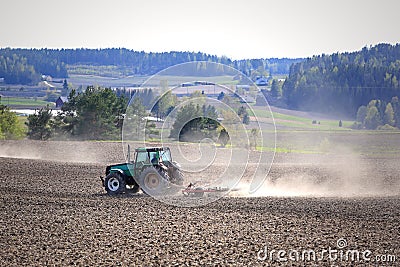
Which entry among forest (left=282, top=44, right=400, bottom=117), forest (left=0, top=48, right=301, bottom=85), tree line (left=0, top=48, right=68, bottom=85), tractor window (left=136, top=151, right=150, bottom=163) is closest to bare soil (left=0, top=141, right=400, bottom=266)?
tractor window (left=136, top=151, right=150, bottom=163)

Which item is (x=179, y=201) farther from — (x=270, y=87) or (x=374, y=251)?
(x=270, y=87)

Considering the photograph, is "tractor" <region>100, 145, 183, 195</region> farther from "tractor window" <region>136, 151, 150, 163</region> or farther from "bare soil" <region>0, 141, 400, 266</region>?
"bare soil" <region>0, 141, 400, 266</region>

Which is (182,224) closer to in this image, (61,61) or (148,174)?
(148,174)

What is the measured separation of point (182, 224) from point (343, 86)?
279 feet

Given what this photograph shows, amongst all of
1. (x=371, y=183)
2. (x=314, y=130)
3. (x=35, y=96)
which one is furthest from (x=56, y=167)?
(x=35, y=96)

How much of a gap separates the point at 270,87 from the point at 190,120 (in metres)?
75.3

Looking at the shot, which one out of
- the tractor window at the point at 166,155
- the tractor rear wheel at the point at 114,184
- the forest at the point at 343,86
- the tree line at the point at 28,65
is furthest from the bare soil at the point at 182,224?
the tree line at the point at 28,65

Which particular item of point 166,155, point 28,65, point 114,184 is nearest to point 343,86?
point 166,155

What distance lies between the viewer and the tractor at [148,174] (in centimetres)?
2088

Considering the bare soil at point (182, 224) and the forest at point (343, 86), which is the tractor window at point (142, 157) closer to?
the bare soil at point (182, 224)

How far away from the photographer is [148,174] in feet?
68.3

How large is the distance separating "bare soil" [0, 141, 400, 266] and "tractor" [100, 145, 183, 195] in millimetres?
482

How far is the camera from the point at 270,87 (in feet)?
315

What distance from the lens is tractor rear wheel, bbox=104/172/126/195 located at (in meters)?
21.7
